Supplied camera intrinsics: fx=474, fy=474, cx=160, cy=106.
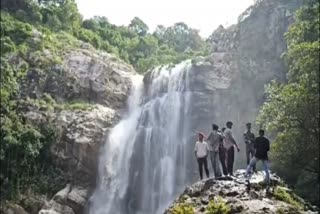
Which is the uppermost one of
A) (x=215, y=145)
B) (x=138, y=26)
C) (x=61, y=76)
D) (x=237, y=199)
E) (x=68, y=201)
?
(x=138, y=26)

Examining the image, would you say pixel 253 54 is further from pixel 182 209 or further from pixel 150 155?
pixel 182 209

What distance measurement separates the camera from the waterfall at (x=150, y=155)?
22.4m

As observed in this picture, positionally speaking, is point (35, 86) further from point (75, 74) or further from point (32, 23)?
point (32, 23)

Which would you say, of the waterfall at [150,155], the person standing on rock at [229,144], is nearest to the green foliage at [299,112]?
the person standing on rock at [229,144]

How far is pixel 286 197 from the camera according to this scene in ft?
34.1

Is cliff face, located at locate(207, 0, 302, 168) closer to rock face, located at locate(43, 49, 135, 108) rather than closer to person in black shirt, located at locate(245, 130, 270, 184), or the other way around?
rock face, located at locate(43, 49, 135, 108)

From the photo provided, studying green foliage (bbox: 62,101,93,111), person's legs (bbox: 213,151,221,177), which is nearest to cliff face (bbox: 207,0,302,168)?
green foliage (bbox: 62,101,93,111)

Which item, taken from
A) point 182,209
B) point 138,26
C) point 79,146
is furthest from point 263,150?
point 138,26

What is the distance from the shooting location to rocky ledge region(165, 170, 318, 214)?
388 inches

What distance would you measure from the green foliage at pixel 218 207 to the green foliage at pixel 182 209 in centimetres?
41

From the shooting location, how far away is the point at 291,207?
1002 centimetres

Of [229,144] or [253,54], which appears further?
[253,54]

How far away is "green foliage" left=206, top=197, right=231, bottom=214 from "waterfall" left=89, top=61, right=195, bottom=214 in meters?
11.2

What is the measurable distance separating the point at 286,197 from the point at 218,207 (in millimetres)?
1624
